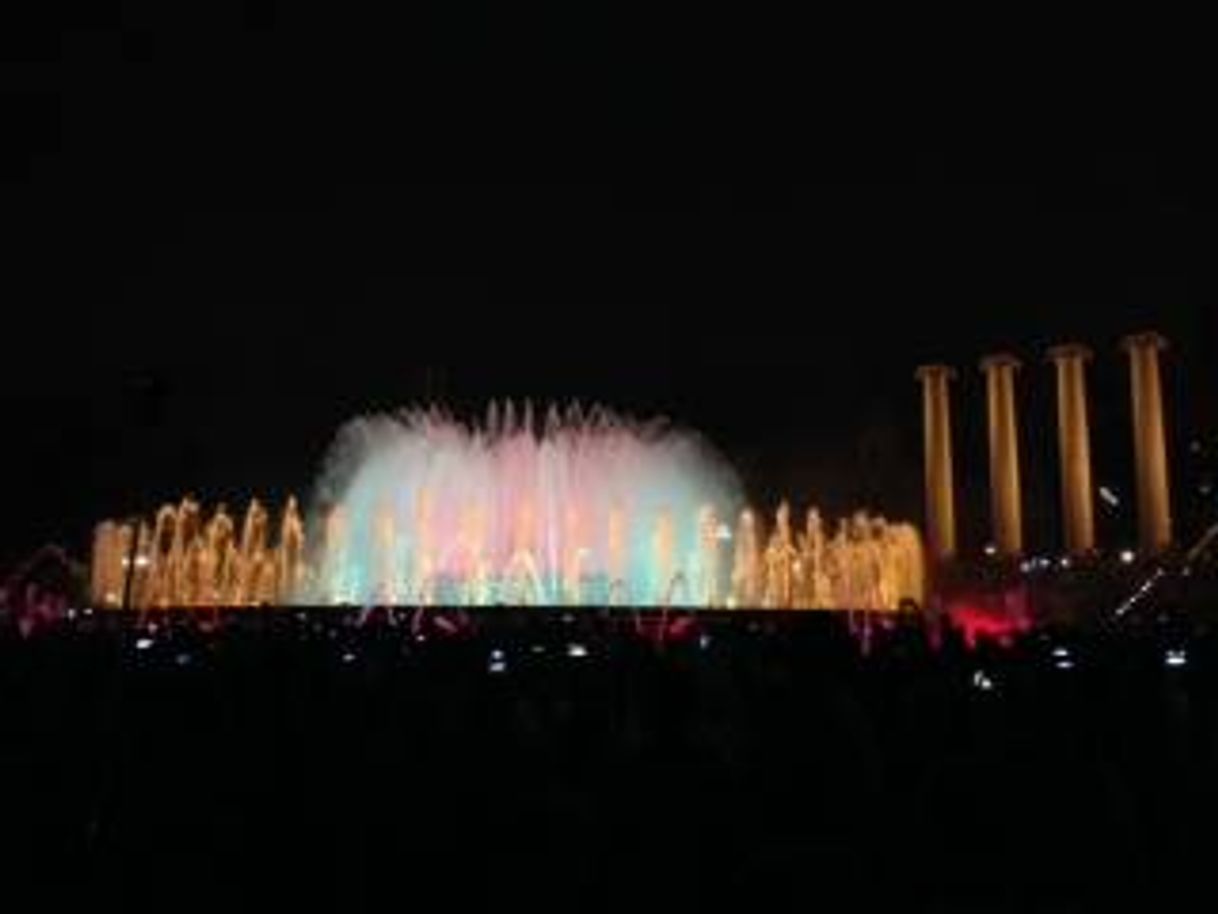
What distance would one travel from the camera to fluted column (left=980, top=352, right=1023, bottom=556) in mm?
82812

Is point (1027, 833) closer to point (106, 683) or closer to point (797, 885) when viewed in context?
point (797, 885)

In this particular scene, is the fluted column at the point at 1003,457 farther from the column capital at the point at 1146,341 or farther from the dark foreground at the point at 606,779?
the dark foreground at the point at 606,779

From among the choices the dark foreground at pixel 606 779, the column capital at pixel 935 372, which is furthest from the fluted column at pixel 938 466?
the dark foreground at pixel 606 779

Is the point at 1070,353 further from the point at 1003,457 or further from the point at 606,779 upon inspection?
the point at 606,779

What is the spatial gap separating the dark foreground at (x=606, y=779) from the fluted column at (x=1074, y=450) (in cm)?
6170

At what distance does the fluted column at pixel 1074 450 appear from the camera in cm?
7919

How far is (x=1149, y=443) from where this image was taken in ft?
251

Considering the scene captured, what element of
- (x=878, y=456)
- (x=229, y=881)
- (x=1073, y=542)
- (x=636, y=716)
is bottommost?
(x=229, y=881)

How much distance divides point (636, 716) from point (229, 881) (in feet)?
20.8

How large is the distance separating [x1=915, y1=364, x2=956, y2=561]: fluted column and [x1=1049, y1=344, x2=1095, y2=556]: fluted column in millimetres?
6971

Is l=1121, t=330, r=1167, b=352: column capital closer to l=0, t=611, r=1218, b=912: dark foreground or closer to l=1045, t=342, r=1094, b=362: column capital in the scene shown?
l=1045, t=342, r=1094, b=362: column capital

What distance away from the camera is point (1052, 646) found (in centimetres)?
2219

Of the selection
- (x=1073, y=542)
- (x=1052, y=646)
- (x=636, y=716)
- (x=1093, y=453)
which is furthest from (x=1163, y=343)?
(x=636, y=716)

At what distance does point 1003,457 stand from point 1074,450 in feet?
14.9
